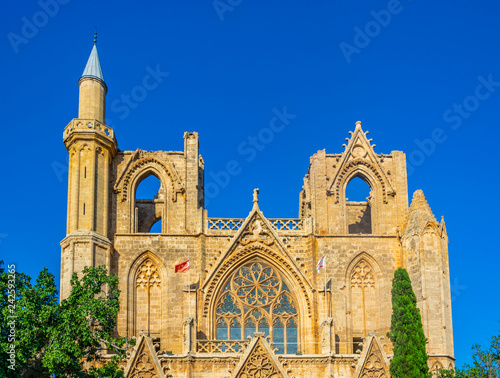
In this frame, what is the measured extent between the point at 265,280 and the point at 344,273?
3535mm

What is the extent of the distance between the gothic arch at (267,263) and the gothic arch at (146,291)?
2.13m

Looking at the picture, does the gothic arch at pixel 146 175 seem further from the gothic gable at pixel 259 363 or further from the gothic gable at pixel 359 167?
the gothic gable at pixel 259 363

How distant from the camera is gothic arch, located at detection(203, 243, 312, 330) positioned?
139ft

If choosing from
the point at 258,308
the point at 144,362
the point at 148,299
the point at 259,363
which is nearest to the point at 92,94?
the point at 148,299

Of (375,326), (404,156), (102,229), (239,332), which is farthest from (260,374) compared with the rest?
(404,156)

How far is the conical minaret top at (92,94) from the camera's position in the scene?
4409 centimetres

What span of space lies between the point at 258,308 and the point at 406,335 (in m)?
7.85

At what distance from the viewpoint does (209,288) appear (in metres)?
42.5

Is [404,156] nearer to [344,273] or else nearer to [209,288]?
[344,273]

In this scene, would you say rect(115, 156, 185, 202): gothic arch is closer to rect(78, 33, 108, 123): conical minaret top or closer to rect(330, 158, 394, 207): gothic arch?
rect(78, 33, 108, 123): conical minaret top

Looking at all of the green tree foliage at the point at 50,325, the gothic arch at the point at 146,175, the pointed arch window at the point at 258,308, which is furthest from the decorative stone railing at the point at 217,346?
the gothic arch at the point at 146,175

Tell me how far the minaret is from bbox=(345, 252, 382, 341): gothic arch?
35.5ft

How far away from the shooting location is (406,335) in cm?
3734

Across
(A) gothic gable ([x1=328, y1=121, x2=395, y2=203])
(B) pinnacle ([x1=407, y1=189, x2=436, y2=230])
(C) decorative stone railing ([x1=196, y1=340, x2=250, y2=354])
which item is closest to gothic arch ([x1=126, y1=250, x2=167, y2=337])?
(C) decorative stone railing ([x1=196, y1=340, x2=250, y2=354])
